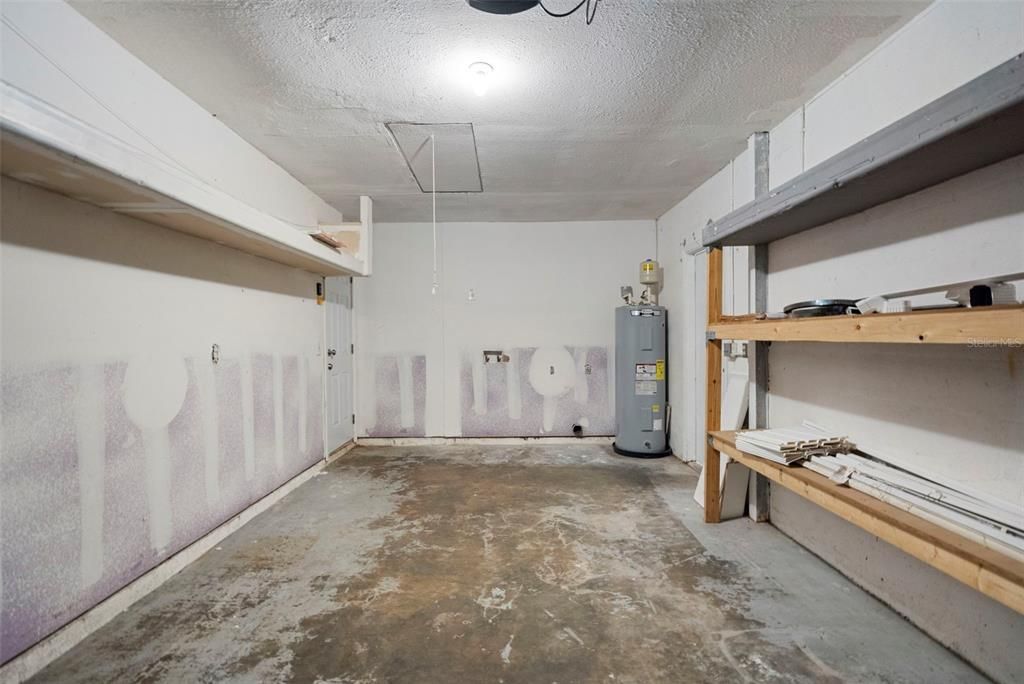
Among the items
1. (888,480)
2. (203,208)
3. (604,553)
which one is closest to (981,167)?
(888,480)

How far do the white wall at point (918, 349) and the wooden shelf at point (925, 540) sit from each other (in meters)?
0.34

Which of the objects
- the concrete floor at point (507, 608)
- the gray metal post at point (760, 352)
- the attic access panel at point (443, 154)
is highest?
the attic access panel at point (443, 154)

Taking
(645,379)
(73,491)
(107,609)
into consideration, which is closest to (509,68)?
(73,491)

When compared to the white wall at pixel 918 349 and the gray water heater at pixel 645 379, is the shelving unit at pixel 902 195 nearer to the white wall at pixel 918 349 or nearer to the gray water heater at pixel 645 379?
the white wall at pixel 918 349

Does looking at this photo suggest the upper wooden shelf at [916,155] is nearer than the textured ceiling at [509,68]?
Yes

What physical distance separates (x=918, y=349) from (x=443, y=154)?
9.14 feet

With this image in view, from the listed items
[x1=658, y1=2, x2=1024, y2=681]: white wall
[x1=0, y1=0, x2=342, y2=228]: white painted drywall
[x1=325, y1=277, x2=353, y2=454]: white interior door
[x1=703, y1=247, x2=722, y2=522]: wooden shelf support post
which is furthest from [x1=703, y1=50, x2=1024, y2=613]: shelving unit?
[x1=325, y1=277, x2=353, y2=454]: white interior door

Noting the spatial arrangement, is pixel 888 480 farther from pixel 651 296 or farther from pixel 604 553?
pixel 651 296

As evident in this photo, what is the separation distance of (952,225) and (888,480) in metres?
0.97

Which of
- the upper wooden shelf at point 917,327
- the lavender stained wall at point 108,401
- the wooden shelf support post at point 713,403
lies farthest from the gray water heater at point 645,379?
the lavender stained wall at point 108,401

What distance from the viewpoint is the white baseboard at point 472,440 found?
4691 millimetres

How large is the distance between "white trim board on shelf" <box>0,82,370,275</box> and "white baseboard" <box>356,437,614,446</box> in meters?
2.84

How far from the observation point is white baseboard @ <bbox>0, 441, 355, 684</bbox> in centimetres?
148

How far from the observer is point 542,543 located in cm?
244
